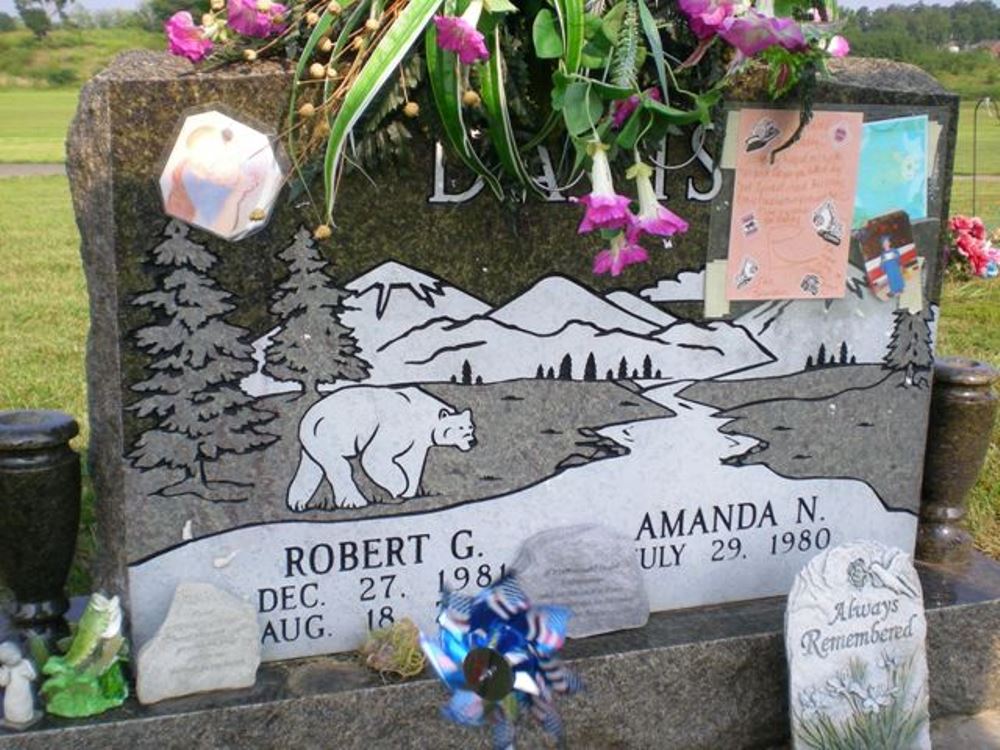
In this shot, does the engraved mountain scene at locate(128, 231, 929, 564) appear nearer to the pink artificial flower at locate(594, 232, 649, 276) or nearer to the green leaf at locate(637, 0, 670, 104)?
the pink artificial flower at locate(594, 232, 649, 276)

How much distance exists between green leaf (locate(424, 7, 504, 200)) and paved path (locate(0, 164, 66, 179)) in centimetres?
1744

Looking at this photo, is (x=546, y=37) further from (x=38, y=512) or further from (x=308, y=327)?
(x=38, y=512)

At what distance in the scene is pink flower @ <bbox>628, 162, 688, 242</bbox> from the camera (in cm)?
262

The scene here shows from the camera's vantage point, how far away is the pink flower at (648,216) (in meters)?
2.62

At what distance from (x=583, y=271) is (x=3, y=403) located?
3.41m

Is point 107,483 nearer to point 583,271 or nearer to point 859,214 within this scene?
point 583,271

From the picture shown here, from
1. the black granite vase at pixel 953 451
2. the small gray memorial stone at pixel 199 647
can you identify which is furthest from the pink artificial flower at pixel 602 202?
the black granite vase at pixel 953 451

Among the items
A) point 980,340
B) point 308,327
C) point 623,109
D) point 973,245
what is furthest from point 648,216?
point 973,245

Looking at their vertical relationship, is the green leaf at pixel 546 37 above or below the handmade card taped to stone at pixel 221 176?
above

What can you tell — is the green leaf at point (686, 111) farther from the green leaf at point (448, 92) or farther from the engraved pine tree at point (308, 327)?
the engraved pine tree at point (308, 327)

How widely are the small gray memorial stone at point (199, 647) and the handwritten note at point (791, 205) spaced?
143 centimetres

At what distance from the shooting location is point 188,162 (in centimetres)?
251

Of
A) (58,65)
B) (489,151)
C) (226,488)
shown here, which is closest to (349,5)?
(489,151)

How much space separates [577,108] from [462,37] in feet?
0.96
